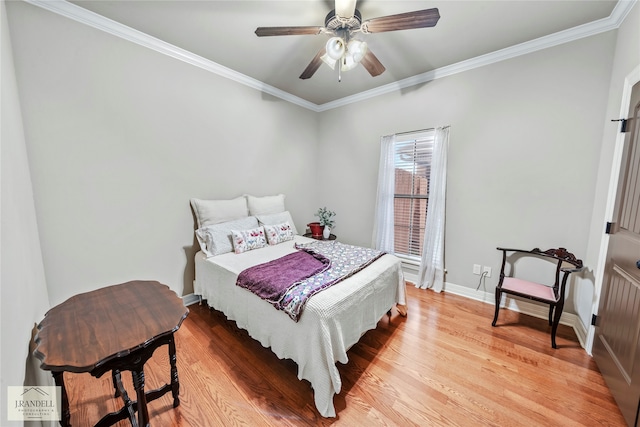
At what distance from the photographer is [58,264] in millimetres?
1880

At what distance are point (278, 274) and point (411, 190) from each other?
2.25 meters

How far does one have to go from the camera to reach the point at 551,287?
221cm

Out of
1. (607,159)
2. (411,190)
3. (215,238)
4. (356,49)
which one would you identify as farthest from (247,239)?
(607,159)

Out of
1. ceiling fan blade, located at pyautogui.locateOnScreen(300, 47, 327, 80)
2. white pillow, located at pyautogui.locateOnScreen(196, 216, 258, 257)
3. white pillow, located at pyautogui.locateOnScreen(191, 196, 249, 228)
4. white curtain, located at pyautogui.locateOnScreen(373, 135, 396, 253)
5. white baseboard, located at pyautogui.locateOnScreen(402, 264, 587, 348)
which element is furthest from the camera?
white curtain, located at pyautogui.locateOnScreen(373, 135, 396, 253)

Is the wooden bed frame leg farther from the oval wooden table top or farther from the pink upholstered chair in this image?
the oval wooden table top

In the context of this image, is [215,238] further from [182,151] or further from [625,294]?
[625,294]

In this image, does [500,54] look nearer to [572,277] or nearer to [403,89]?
[403,89]

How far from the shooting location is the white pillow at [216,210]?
2602 millimetres

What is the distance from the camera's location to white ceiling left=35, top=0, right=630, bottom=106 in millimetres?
1828

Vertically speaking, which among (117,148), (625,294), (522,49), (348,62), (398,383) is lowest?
(398,383)

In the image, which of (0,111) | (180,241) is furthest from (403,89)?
(0,111)

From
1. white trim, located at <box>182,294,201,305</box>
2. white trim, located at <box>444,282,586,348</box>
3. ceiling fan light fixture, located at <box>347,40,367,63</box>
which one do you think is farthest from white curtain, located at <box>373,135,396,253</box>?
white trim, located at <box>182,294,201,305</box>

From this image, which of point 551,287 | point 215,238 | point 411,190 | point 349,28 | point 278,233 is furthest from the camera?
point 411,190

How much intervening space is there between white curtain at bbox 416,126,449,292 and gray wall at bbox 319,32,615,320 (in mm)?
93
